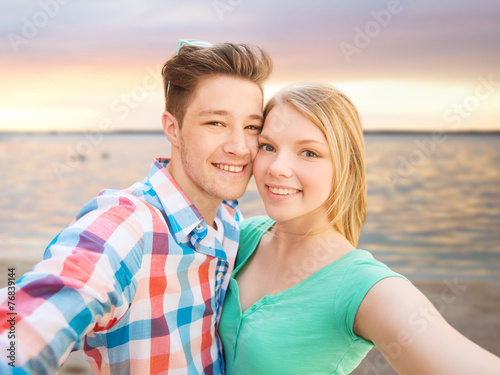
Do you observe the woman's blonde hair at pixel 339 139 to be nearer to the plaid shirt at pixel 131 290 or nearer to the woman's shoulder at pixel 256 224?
the woman's shoulder at pixel 256 224

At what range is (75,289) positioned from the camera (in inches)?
50.4

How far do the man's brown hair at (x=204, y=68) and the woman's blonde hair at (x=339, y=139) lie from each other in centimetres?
21

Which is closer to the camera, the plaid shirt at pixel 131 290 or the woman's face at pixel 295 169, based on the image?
the plaid shirt at pixel 131 290

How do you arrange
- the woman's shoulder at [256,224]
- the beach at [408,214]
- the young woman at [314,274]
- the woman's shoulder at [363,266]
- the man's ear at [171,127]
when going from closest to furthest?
the young woman at [314,274] → the woman's shoulder at [363,266] → the man's ear at [171,127] → the woman's shoulder at [256,224] → the beach at [408,214]

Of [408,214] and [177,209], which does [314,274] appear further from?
[408,214]

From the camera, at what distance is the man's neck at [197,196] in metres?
2.13

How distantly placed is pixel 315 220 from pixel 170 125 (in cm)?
88

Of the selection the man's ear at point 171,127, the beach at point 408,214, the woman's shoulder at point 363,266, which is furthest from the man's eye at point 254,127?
the beach at point 408,214

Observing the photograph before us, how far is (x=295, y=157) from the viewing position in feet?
6.33

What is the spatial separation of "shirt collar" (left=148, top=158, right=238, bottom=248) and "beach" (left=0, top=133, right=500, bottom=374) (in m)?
2.59

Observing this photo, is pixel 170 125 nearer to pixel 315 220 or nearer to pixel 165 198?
pixel 165 198

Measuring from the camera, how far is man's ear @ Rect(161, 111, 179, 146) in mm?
2232

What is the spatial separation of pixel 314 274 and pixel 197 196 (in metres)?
0.68

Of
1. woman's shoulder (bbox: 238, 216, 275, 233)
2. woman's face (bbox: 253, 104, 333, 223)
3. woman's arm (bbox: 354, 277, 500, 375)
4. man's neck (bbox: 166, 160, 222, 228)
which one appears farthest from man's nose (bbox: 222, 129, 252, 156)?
woman's arm (bbox: 354, 277, 500, 375)
